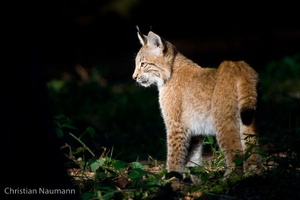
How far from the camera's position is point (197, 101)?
15.6 feet

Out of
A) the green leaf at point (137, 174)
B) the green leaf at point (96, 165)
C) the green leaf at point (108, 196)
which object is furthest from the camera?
the green leaf at point (96, 165)

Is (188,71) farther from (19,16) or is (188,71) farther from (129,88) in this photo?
(129,88)

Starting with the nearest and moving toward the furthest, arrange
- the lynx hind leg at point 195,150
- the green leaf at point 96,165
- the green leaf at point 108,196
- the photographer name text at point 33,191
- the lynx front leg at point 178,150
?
the photographer name text at point 33,191
the green leaf at point 108,196
the green leaf at point 96,165
the lynx front leg at point 178,150
the lynx hind leg at point 195,150

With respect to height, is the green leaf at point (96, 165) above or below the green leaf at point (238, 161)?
above

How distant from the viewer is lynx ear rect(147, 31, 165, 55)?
5.38 m

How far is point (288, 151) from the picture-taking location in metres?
4.29

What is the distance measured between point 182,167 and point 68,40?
1053cm

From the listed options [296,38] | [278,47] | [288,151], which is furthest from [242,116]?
[296,38]

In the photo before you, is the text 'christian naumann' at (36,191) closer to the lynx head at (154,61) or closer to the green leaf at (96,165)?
the green leaf at (96,165)

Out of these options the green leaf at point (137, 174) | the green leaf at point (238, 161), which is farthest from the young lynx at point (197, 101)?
the green leaf at point (137, 174)

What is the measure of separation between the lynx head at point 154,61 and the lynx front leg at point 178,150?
26.2 inches

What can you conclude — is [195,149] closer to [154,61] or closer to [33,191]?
[154,61]

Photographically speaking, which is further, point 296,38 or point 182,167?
point 296,38

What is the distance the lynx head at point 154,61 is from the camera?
211 inches
